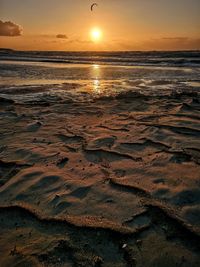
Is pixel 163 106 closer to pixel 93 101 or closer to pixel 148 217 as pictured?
pixel 93 101

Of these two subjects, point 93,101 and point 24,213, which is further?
point 93,101

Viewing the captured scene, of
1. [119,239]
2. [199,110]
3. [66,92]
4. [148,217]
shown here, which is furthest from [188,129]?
[66,92]

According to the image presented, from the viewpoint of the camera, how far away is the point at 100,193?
2.69 meters

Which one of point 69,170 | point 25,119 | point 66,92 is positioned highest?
point 69,170

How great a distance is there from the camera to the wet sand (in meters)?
1.99

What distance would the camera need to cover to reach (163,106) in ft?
21.1

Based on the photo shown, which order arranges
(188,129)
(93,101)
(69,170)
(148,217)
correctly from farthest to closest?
(93,101)
(188,129)
(69,170)
(148,217)

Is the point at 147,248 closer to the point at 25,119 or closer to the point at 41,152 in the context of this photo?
the point at 41,152

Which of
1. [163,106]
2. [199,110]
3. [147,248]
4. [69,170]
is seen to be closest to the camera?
[147,248]

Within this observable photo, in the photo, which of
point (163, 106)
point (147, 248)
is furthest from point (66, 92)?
point (147, 248)

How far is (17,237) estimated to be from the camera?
2121 mm

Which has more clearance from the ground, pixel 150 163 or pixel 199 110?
pixel 150 163

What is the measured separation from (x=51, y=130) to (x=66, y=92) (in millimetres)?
4122

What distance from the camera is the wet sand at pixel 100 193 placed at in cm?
199
